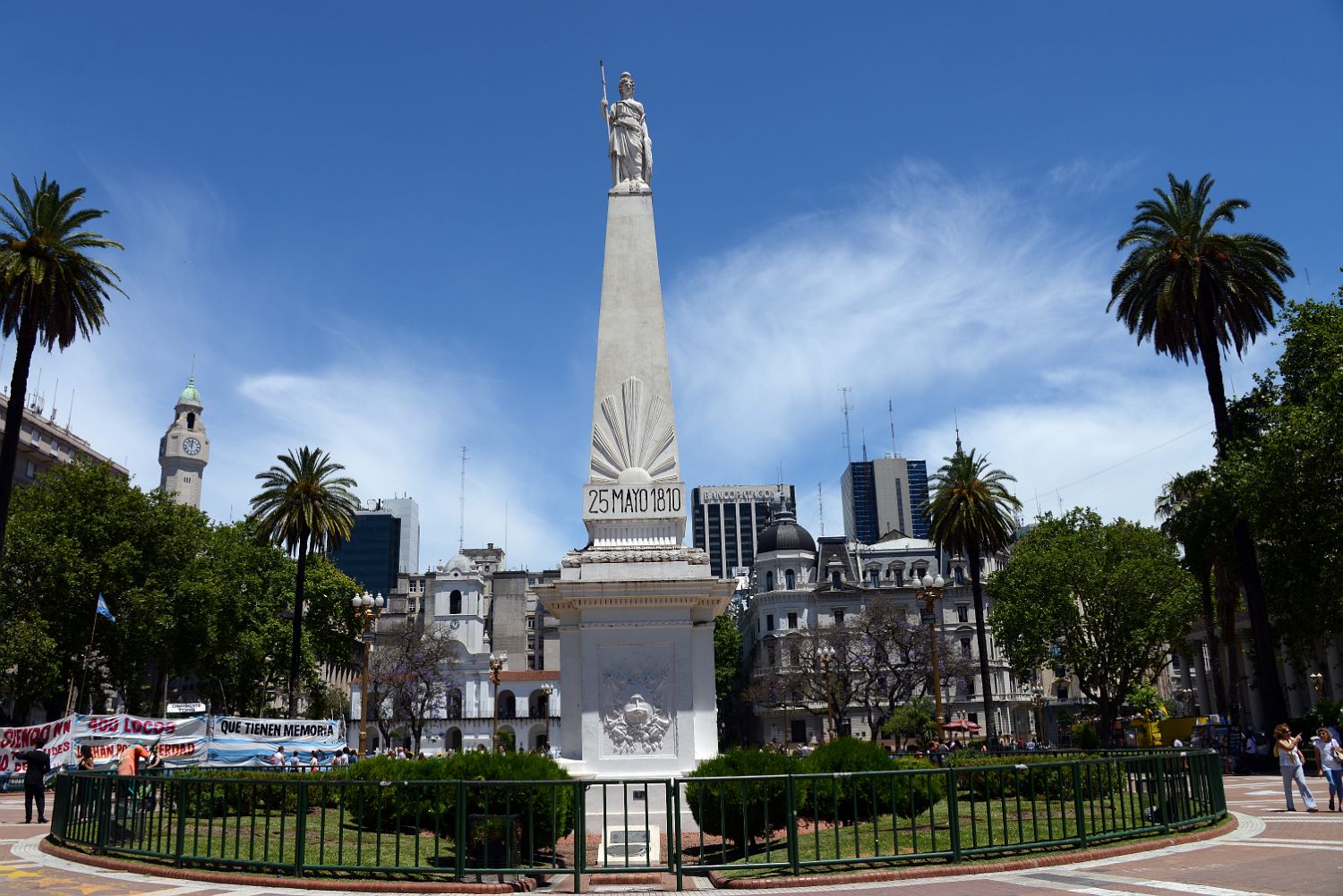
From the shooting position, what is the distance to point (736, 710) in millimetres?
92250

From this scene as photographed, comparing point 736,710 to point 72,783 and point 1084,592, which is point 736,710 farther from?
point 72,783

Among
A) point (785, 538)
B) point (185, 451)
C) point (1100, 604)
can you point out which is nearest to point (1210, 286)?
point (1100, 604)

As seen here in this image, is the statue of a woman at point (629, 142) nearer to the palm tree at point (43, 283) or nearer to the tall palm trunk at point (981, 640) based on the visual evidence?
the palm tree at point (43, 283)

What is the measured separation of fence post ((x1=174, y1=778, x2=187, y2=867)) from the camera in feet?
39.2

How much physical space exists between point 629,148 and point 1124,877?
15.2 metres

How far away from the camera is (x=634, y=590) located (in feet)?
53.2

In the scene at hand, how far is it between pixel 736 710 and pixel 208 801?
83.5m

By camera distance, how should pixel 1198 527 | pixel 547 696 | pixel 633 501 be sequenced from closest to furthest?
pixel 633 501 → pixel 1198 527 → pixel 547 696

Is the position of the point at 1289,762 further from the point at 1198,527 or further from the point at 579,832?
the point at 1198,527

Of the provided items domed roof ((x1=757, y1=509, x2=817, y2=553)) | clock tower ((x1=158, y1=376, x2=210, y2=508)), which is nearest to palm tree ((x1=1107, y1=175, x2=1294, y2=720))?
domed roof ((x1=757, y1=509, x2=817, y2=553))

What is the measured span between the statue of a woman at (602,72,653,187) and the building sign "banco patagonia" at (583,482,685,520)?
6.11m

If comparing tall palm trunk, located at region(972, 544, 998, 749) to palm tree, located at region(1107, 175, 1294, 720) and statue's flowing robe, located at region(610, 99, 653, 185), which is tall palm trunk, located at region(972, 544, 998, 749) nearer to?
palm tree, located at region(1107, 175, 1294, 720)

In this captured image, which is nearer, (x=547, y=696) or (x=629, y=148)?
(x=629, y=148)

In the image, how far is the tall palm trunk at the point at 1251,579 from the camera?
30.0 meters
